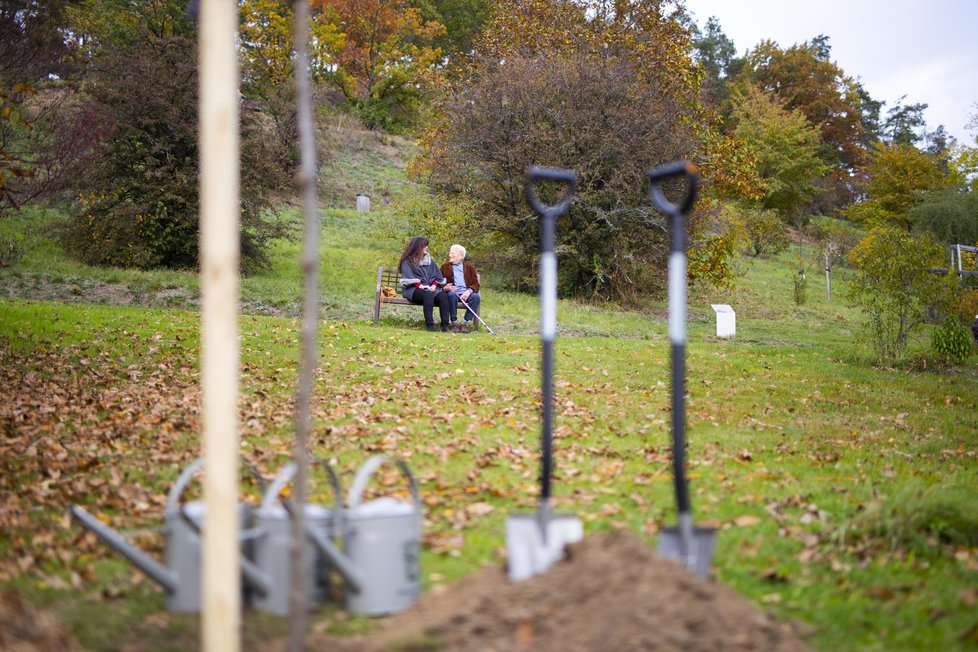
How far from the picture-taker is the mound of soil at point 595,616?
2.69 meters

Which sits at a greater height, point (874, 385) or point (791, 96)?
point (791, 96)

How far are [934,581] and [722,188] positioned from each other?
18510mm

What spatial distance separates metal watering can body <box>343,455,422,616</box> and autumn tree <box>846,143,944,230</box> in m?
34.9

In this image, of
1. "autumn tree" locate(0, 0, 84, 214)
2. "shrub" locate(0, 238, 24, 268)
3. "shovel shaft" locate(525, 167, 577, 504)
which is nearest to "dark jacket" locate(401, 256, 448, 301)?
"autumn tree" locate(0, 0, 84, 214)

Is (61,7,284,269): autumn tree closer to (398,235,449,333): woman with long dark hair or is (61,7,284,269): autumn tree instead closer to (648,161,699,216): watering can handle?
(398,235,449,333): woman with long dark hair

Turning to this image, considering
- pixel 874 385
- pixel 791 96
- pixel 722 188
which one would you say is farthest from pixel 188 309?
pixel 791 96

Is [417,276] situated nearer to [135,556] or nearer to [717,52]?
[135,556]

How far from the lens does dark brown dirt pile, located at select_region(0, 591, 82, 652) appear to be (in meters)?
2.43

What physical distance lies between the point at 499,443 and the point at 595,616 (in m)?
3.58

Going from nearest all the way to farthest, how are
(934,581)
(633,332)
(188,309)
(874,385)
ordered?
(934,581) → (874,385) → (188,309) → (633,332)

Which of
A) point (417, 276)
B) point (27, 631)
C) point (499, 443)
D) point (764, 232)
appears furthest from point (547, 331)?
point (764, 232)

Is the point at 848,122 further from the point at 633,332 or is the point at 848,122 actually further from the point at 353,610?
the point at 353,610

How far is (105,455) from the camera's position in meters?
5.55

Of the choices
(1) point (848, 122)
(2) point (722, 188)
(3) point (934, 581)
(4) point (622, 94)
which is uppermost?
(1) point (848, 122)
